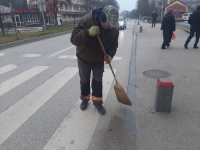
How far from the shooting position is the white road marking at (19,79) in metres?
4.69

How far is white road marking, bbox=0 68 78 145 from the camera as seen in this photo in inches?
120

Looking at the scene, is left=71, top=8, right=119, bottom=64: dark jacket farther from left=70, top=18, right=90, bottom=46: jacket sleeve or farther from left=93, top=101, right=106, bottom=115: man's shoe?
left=93, top=101, right=106, bottom=115: man's shoe

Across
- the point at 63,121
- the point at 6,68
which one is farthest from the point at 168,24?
the point at 63,121

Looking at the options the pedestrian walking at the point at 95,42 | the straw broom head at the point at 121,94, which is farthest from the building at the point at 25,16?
the straw broom head at the point at 121,94

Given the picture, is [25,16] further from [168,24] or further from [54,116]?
[54,116]

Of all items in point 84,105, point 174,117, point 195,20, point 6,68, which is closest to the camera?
point 174,117

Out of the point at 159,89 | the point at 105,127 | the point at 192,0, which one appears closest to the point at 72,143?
the point at 105,127

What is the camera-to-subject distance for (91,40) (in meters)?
2.83

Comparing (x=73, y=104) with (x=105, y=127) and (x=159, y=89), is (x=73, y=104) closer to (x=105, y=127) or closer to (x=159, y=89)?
(x=105, y=127)

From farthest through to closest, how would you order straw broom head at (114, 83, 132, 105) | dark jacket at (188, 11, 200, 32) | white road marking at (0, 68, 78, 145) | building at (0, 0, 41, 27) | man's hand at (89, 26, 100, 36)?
building at (0, 0, 41, 27)
dark jacket at (188, 11, 200, 32)
straw broom head at (114, 83, 132, 105)
white road marking at (0, 68, 78, 145)
man's hand at (89, 26, 100, 36)

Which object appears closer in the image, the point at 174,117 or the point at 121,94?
the point at 174,117

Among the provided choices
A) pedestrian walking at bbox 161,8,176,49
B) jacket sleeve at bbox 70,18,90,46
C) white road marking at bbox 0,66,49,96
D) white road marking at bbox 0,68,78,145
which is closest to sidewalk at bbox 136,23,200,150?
jacket sleeve at bbox 70,18,90,46

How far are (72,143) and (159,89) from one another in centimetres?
169

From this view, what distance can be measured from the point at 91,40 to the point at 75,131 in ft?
4.80
